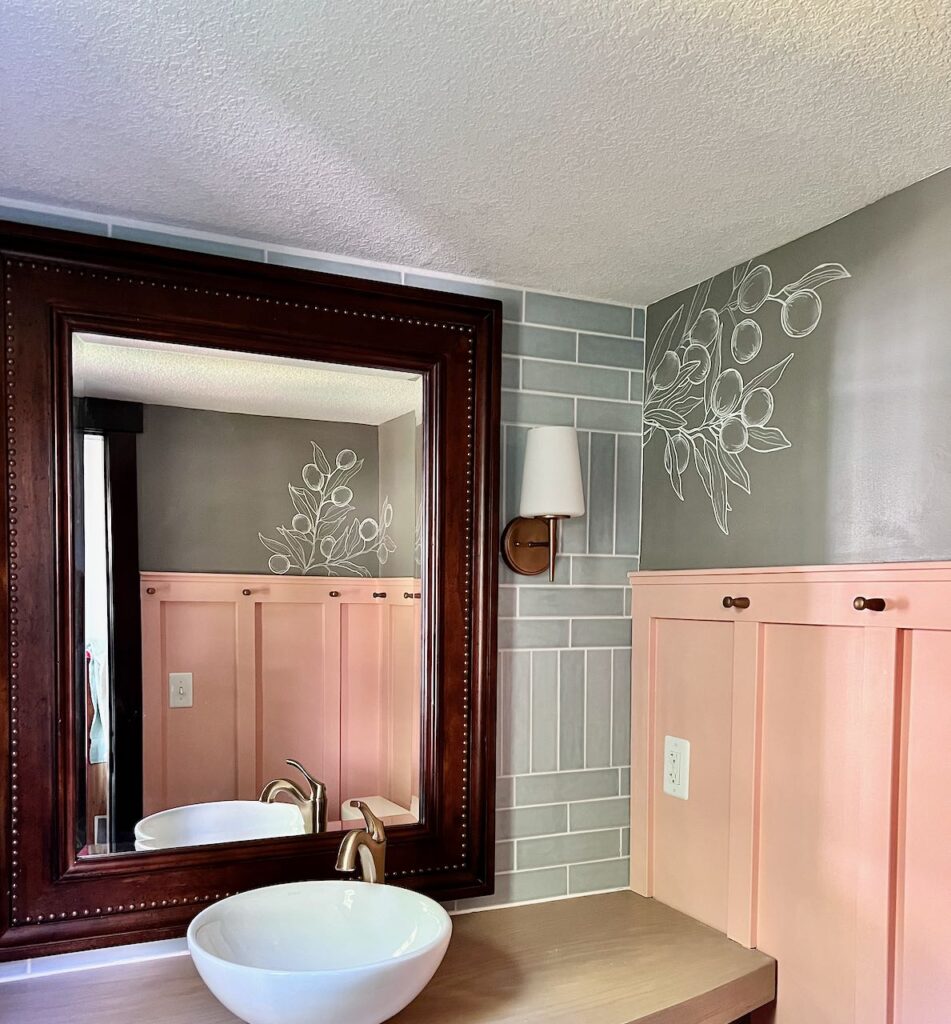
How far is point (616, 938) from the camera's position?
1.72 meters

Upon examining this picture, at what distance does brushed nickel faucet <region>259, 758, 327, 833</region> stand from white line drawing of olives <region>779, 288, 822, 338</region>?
125 centimetres

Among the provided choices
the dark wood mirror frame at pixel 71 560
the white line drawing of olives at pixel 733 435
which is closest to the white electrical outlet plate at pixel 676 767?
the dark wood mirror frame at pixel 71 560

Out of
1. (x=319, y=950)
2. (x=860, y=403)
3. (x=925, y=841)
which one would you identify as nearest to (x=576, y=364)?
(x=860, y=403)

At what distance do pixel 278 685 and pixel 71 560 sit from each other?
17.2 inches

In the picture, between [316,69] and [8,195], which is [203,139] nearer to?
[316,69]

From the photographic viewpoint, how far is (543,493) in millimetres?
1815

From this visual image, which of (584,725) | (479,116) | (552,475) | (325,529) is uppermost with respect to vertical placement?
(479,116)

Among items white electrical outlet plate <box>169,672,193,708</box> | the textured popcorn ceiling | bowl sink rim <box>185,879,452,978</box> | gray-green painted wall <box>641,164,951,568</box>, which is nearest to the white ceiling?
the textured popcorn ceiling

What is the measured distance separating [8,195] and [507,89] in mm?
916

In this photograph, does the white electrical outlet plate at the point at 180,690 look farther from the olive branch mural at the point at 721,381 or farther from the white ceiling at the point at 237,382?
the olive branch mural at the point at 721,381

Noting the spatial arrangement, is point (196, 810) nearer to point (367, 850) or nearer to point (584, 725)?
point (367, 850)

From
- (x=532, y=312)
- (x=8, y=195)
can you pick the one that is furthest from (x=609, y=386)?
(x=8, y=195)

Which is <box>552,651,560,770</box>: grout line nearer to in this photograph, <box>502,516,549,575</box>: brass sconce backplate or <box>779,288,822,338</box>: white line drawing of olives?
<box>502,516,549,575</box>: brass sconce backplate

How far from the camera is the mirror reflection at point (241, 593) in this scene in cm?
154
